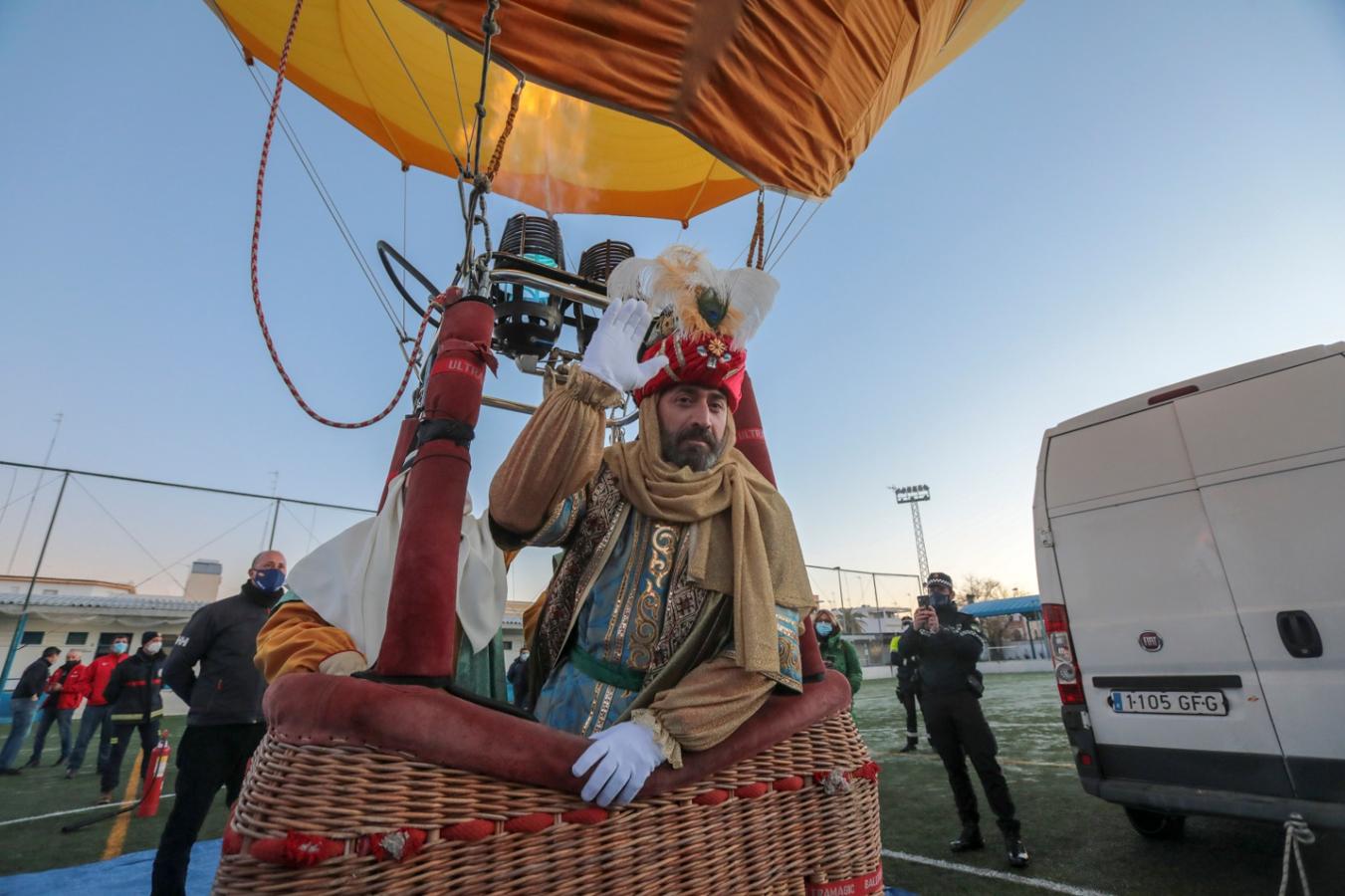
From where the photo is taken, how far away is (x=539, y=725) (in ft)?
3.49

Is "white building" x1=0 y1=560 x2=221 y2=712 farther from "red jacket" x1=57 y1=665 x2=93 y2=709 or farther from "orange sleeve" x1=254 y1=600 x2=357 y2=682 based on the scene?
"orange sleeve" x1=254 y1=600 x2=357 y2=682

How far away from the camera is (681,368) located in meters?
1.80

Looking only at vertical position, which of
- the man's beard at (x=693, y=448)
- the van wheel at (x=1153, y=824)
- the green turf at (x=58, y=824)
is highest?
the man's beard at (x=693, y=448)

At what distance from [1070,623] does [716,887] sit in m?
3.43

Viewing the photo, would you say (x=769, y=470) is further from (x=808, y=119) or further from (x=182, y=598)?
(x=182, y=598)

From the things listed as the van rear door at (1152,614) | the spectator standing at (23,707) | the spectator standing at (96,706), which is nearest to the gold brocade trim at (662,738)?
the van rear door at (1152,614)

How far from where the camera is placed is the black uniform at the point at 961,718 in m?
3.78

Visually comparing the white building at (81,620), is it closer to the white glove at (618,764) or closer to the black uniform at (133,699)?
the black uniform at (133,699)

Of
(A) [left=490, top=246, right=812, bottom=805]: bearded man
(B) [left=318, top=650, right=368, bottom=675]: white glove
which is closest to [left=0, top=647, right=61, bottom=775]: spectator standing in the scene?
(A) [left=490, top=246, right=812, bottom=805]: bearded man

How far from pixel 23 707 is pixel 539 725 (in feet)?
39.3

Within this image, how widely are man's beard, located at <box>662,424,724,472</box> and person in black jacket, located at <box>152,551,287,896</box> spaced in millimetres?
3230

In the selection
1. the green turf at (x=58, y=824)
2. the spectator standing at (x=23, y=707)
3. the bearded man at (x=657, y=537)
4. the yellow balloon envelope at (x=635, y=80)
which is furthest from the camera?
the spectator standing at (x=23, y=707)

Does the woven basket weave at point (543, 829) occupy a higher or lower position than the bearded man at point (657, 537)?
lower

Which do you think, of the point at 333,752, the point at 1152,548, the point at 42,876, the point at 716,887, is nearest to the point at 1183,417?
the point at 1152,548
